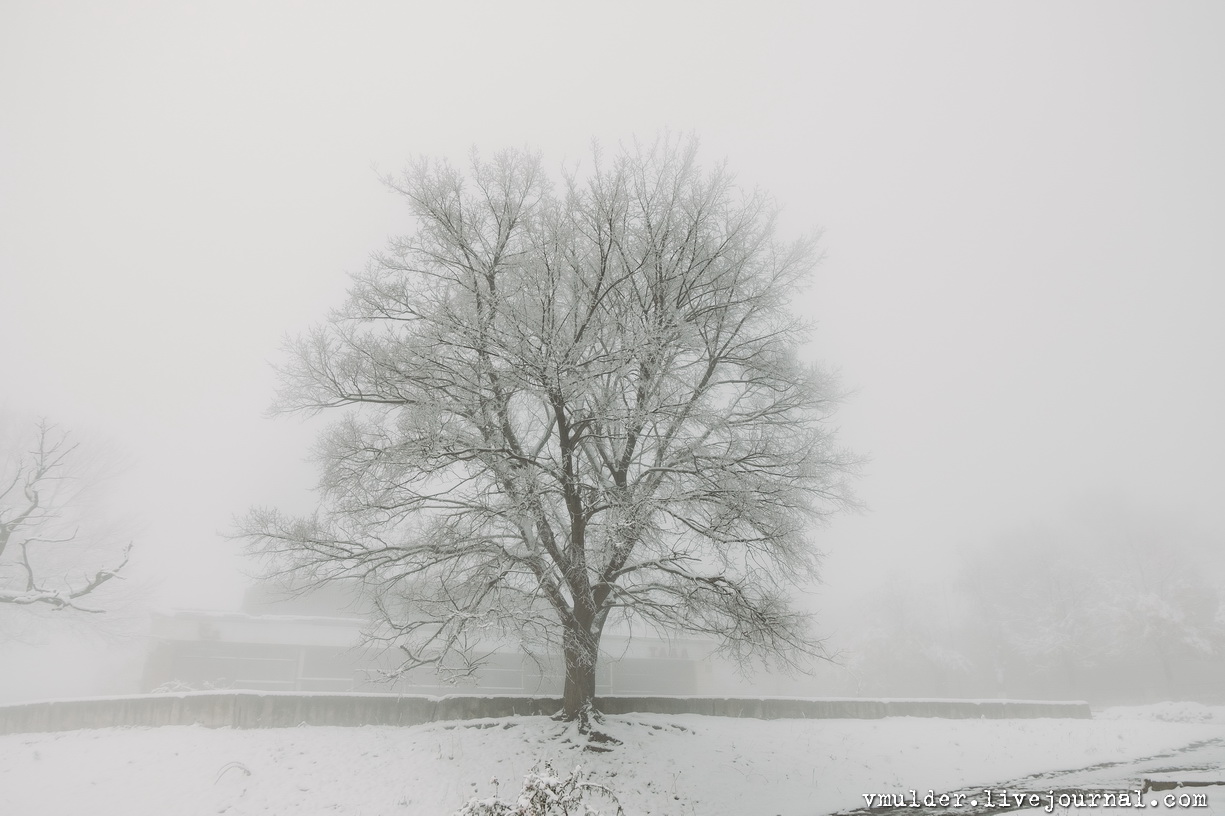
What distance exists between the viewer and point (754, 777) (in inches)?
376

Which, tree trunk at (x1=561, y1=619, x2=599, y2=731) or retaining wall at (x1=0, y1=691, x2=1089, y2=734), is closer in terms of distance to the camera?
tree trunk at (x1=561, y1=619, x2=599, y2=731)

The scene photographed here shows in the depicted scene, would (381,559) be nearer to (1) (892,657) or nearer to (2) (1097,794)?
(2) (1097,794)

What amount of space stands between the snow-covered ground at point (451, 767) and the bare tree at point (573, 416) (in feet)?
5.30

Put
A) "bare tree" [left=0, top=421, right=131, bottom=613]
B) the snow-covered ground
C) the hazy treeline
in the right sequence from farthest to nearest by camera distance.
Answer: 1. the hazy treeline
2. "bare tree" [left=0, top=421, right=131, bottom=613]
3. the snow-covered ground

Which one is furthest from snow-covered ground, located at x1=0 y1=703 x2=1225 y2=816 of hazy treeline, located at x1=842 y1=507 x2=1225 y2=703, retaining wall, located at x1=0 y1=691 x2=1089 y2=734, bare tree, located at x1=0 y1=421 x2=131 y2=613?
hazy treeline, located at x1=842 y1=507 x2=1225 y2=703

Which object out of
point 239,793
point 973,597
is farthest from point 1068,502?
point 239,793

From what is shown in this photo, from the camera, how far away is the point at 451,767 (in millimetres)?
9055

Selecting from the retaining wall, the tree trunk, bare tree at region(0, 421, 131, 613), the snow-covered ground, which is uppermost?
bare tree at region(0, 421, 131, 613)

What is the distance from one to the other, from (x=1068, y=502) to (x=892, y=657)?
18280 mm

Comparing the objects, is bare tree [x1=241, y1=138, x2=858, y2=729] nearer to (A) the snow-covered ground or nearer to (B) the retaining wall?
(A) the snow-covered ground

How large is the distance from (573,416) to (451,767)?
5588 millimetres

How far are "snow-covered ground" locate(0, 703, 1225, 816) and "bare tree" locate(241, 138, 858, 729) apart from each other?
5.30 ft

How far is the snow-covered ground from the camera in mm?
8078

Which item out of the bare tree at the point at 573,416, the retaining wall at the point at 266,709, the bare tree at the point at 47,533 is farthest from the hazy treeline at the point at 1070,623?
the bare tree at the point at 47,533
